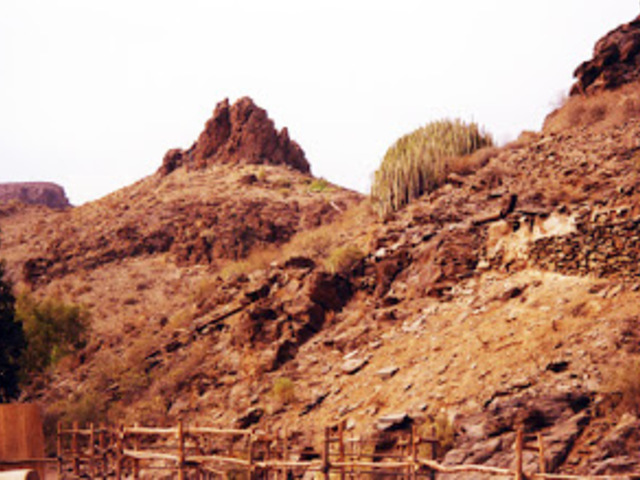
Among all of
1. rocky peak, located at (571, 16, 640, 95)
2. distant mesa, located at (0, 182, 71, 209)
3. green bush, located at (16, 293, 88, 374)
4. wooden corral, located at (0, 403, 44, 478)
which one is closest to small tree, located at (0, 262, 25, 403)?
green bush, located at (16, 293, 88, 374)

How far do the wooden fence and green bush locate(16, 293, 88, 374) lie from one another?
4.93m

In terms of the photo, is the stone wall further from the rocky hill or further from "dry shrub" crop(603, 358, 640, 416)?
"dry shrub" crop(603, 358, 640, 416)

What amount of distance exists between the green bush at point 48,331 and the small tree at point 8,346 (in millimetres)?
2027

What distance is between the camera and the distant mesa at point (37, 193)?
64.4m

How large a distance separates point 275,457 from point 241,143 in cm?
2847

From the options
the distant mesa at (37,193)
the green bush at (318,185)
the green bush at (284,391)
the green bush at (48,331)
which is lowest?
the green bush at (284,391)

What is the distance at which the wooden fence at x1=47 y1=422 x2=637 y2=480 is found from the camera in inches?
307

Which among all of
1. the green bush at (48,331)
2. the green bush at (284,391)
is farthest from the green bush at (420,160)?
the green bush at (48,331)

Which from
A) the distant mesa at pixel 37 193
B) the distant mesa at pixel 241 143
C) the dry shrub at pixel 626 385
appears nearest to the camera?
the dry shrub at pixel 626 385

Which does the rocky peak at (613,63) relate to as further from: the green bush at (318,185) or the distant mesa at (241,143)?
the distant mesa at (241,143)

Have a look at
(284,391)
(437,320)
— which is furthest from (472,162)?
(284,391)

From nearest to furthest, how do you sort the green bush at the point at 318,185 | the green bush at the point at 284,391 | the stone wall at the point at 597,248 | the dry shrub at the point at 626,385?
the dry shrub at the point at 626,385, the stone wall at the point at 597,248, the green bush at the point at 284,391, the green bush at the point at 318,185

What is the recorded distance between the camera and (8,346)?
53.5 feet

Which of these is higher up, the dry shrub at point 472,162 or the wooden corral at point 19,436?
the dry shrub at point 472,162
